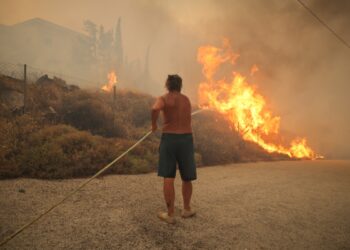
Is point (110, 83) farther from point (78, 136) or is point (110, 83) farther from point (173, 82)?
point (173, 82)

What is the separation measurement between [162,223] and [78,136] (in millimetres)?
4787

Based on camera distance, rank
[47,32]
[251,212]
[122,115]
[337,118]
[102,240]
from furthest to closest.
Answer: [47,32] → [337,118] → [122,115] → [251,212] → [102,240]

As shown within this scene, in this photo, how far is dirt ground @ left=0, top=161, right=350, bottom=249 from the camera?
3389 mm

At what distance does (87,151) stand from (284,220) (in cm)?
505

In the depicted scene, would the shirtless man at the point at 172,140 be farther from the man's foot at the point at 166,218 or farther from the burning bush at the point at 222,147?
the burning bush at the point at 222,147

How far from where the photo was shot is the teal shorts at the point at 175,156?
3.94 metres

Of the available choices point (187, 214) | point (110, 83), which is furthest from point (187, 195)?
point (110, 83)

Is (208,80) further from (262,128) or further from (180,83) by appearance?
(180,83)

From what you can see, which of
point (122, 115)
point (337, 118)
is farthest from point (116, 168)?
point (337, 118)

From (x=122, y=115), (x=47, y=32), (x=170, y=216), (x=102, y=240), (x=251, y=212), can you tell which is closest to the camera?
(x=102, y=240)

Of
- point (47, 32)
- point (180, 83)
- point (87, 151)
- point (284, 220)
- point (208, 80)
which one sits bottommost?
point (284, 220)

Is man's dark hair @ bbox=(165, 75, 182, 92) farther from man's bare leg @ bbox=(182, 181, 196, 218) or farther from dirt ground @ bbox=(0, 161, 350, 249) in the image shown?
dirt ground @ bbox=(0, 161, 350, 249)

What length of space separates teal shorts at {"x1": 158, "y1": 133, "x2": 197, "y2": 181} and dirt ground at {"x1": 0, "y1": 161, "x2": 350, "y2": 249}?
759 millimetres

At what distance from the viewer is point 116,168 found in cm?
707
